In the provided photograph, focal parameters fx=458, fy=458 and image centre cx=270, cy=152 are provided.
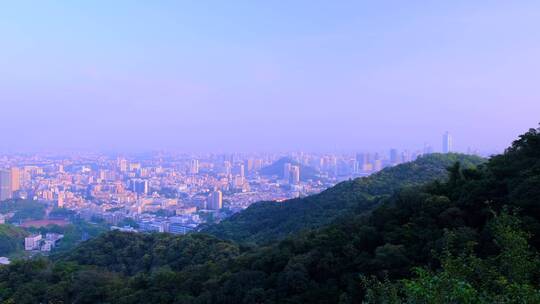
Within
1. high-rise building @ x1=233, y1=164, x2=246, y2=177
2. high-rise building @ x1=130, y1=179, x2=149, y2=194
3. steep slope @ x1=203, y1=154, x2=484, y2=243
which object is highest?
steep slope @ x1=203, y1=154, x2=484, y2=243

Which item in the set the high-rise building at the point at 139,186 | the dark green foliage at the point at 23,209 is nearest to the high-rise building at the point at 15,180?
the dark green foliage at the point at 23,209

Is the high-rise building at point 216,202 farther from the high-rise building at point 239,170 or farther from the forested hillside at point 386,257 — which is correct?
the forested hillside at point 386,257

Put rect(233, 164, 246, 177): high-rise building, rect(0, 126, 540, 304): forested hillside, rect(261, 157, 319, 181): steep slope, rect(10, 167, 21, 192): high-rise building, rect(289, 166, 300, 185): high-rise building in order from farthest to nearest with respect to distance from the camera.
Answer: rect(233, 164, 246, 177): high-rise building → rect(261, 157, 319, 181): steep slope → rect(289, 166, 300, 185): high-rise building → rect(10, 167, 21, 192): high-rise building → rect(0, 126, 540, 304): forested hillside

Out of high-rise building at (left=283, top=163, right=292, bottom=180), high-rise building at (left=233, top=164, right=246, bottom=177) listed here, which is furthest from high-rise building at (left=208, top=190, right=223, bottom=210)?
high-rise building at (left=233, top=164, right=246, bottom=177)

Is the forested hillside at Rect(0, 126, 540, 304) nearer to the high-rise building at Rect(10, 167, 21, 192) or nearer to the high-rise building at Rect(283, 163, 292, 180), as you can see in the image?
the high-rise building at Rect(10, 167, 21, 192)

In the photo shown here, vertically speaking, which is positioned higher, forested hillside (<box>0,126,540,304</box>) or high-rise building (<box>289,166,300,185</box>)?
forested hillside (<box>0,126,540,304</box>)

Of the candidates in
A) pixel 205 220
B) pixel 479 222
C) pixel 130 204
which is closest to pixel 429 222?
pixel 479 222
